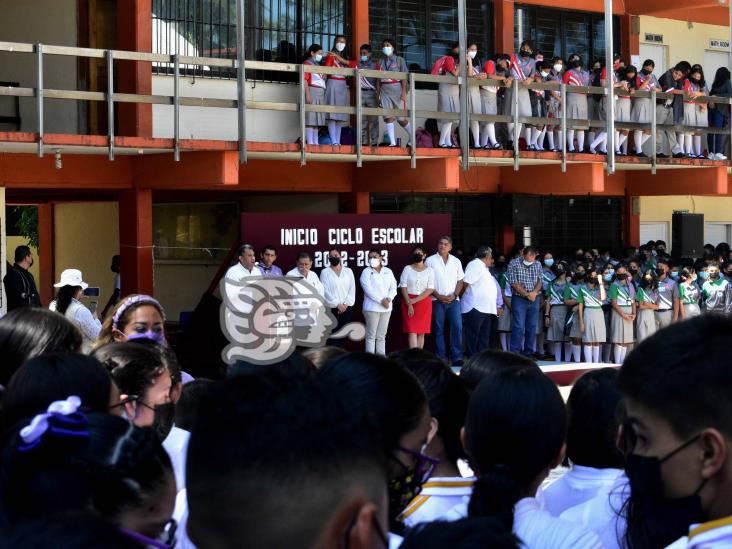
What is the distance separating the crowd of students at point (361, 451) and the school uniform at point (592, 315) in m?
12.2

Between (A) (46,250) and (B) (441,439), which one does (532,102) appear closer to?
(A) (46,250)

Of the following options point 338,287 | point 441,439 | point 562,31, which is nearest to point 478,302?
point 338,287

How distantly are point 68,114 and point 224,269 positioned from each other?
3.04 m

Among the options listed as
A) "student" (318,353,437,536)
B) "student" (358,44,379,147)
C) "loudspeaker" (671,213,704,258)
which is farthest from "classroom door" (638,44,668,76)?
"student" (318,353,437,536)

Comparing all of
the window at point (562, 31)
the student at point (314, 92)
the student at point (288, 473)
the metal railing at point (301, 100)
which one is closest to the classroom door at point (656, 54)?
the window at point (562, 31)

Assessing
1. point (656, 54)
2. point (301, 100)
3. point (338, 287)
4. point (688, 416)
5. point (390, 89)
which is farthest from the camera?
point (656, 54)

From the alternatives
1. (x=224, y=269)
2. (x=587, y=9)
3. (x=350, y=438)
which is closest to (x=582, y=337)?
(x=224, y=269)

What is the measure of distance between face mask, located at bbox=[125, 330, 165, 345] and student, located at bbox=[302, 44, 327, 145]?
954cm

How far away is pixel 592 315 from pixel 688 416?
46.1ft

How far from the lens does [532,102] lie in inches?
660

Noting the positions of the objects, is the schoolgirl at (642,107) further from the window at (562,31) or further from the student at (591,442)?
the student at (591,442)

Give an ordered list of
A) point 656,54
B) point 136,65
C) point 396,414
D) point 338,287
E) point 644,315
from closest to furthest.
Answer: point 396,414 < point 338,287 < point 136,65 < point 644,315 < point 656,54

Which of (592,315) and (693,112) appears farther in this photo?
(693,112)

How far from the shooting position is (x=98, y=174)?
48.0 ft
